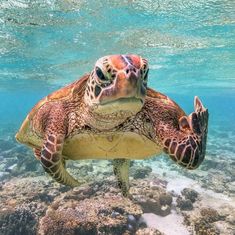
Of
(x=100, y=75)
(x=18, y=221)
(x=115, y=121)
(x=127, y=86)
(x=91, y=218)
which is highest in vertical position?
(x=100, y=75)

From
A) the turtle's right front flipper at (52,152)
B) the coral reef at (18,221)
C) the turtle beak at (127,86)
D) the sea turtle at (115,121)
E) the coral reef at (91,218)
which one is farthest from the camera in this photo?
the coral reef at (18,221)

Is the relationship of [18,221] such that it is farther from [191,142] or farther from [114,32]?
[114,32]

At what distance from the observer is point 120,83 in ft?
7.79

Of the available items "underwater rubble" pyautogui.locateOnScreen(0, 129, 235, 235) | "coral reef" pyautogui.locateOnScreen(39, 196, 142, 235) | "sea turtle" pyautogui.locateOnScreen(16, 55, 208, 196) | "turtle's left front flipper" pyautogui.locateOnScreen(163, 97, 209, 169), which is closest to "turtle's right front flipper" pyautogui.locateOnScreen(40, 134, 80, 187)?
"sea turtle" pyautogui.locateOnScreen(16, 55, 208, 196)

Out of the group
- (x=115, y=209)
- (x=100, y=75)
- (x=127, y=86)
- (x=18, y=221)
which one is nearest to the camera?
(x=127, y=86)

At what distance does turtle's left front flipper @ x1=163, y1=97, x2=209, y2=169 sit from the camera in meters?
3.09

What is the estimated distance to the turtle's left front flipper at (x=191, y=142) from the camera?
3.09 m

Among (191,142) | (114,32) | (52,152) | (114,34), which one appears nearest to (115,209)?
(52,152)

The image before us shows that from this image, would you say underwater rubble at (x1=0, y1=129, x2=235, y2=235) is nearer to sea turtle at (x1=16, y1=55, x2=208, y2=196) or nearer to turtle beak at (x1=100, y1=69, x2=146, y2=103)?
sea turtle at (x1=16, y1=55, x2=208, y2=196)

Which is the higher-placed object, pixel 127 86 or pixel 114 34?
pixel 114 34

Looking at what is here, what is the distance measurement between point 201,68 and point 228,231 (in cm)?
2226

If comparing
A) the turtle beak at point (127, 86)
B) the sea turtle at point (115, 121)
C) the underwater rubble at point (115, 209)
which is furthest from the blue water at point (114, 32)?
the turtle beak at point (127, 86)

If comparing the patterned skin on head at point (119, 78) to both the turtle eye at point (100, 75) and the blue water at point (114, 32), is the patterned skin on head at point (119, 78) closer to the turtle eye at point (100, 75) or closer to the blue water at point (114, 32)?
the turtle eye at point (100, 75)

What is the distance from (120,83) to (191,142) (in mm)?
1221
